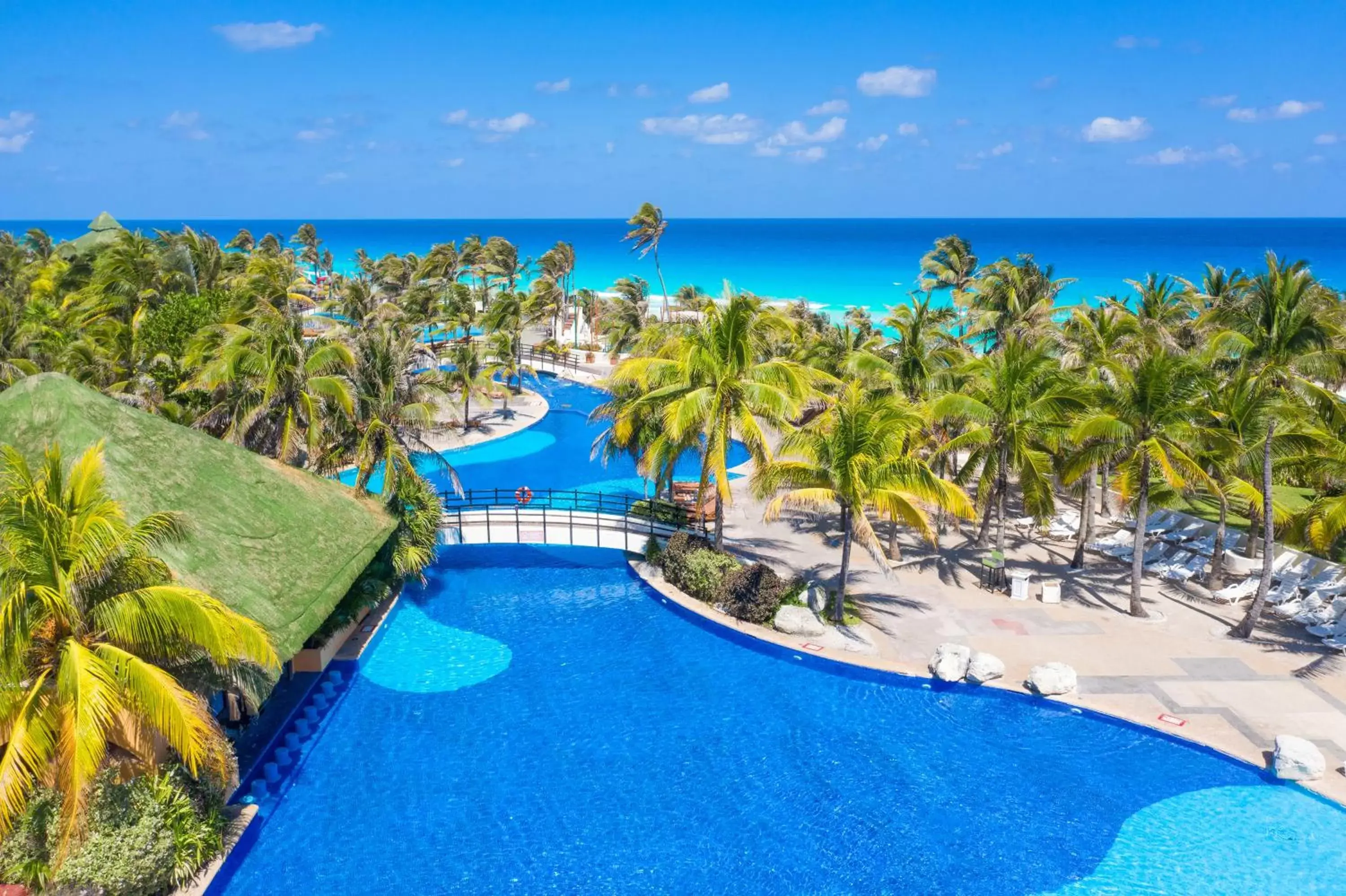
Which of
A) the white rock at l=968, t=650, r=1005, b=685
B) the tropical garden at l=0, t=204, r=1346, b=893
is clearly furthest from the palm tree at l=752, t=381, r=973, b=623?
the white rock at l=968, t=650, r=1005, b=685

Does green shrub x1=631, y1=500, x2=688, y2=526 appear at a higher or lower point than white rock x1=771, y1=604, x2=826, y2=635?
higher

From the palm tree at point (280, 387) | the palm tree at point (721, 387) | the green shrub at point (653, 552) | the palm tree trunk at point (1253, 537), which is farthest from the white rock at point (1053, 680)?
the palm tree at point (280, 387)

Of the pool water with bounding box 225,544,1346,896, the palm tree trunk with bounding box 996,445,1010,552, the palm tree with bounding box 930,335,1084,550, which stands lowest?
the pool water with bounding box 225,544,1346,896

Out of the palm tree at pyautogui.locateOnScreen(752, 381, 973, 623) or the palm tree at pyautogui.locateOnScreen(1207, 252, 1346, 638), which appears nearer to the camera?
the palm tree at pyautogui.locateOnScreen(752, 381, 973, 623)

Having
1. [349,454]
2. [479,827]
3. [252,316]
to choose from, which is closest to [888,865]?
[479,827]

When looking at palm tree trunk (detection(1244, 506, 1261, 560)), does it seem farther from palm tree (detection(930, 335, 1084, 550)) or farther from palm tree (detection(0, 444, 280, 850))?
palm tree (detection(0, 444, 280, 850))

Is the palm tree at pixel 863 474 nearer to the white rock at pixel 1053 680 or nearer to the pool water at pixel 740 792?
the white rock at pixel 1053 680
